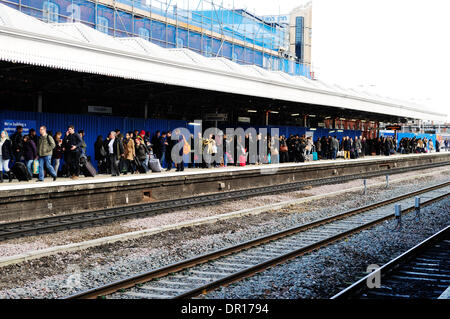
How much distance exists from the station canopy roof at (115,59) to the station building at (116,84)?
3cm

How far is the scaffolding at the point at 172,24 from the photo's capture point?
88.1 ft

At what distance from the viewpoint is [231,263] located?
880 cm

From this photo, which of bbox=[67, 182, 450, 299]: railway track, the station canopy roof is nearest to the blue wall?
the station canopy roof

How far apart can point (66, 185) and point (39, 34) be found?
12.5 ft

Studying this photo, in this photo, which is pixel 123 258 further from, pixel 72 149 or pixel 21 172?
pixel 72 149

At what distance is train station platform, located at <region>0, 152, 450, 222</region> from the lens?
42.7ft

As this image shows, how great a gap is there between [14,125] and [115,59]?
3915 mm

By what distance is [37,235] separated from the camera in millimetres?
10992

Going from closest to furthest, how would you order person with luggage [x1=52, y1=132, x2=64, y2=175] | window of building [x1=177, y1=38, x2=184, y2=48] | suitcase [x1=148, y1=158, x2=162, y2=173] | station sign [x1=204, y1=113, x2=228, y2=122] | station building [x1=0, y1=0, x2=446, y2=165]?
station building [x1=0, y1=0, x2=446, y2=165] → person with luggage [x1=52, y1=132, x2=64, y2=175] → suitcase [x1=148, y1=158, x2=162, y2=173] → station sign [x1=204, y1=113, x2=228, y2=122] → window of building [x1=177, y1=38, x2=184, y2=48]

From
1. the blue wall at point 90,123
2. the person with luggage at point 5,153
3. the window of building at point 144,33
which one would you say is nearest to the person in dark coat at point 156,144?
the blue wall at point 90,123

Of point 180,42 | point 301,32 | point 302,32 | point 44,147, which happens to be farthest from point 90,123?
point 301,32

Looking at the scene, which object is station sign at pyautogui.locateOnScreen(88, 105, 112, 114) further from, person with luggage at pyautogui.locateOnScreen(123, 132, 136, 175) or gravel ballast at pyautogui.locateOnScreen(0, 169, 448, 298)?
gravel ballast at pyautogui.locateOnScreen(0, 169, 448, 298)

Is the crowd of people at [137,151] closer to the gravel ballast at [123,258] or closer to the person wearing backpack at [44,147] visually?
the person wearing backpack at [44,147]

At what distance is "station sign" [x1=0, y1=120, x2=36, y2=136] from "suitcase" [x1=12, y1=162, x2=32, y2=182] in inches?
61.4
